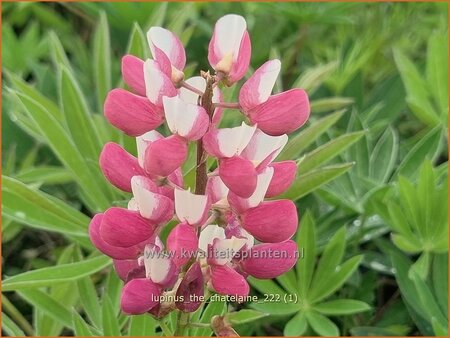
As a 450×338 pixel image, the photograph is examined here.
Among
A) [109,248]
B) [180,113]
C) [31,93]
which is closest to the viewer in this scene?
[180,113]

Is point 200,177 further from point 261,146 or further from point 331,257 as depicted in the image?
point 331,257

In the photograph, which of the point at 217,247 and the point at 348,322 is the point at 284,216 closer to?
the point at 217,247

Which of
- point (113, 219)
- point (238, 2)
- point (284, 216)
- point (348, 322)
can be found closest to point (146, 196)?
point (113, 219)

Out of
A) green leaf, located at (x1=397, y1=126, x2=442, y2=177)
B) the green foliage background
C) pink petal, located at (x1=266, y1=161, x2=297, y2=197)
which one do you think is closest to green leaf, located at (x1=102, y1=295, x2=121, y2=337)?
the green foliage background

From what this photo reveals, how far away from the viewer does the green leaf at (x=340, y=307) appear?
1.23 metres

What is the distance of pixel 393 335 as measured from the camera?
52.3 inches

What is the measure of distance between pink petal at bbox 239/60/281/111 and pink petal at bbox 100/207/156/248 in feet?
0.58

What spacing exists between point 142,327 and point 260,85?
0.45 meters

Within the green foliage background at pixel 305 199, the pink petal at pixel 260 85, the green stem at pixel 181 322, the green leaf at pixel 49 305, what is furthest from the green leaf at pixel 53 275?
the pink petal at pixel 260 85

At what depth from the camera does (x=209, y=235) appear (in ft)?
3.05

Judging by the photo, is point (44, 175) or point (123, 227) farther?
point (44, 175)

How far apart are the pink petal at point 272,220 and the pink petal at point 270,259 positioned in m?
0.04

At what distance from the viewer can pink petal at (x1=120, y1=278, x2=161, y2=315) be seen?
0.92 m

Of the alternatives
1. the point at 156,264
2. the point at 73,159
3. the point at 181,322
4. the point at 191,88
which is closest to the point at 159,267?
the point at 156,264
